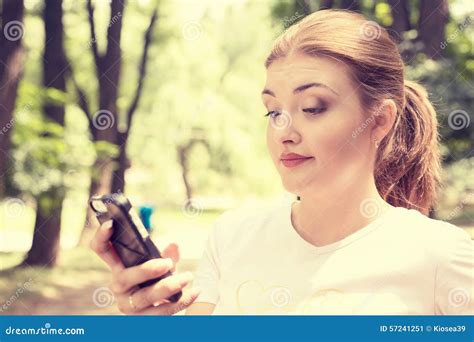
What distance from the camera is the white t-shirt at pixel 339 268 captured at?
1752mm

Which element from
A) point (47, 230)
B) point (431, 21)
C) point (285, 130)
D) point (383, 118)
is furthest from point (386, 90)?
point (47, 230)

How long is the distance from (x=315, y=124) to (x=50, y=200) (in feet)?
10.2

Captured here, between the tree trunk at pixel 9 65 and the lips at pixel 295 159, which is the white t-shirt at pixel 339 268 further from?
the tree trunk at pixel 9 65

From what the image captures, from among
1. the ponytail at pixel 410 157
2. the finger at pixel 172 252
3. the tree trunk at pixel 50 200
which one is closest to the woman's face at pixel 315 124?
the ponytail at pixel 410 157

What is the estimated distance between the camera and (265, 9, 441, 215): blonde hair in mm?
1894

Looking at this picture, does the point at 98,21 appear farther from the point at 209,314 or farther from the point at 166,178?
the point at 166,178

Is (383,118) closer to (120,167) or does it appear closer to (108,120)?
(120,167)

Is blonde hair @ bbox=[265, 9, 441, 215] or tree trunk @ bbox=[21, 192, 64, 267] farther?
tree trunk @ bbox=[21, 192, 64, 267]

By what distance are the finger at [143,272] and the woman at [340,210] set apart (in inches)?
13.3

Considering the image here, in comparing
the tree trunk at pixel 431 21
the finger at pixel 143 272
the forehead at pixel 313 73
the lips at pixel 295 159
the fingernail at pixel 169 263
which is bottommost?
the finger at pixel 143 272

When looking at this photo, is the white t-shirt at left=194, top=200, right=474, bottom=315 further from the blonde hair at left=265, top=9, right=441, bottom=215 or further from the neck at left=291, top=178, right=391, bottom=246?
the blonde hair at left=265, top=9, right=441, bottom=215

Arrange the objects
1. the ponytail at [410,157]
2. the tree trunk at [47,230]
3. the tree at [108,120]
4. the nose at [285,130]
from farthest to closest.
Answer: the tree trunk at [47,230]
the tree at [108,120]
the ponytail at [410,157]
the nose at [285,130]

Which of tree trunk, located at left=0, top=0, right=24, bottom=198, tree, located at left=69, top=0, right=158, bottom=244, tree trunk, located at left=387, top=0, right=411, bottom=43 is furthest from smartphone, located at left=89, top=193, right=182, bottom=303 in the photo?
tree, located at left=69, top=0, right=158, bottom=244

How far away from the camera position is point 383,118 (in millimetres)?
1947
